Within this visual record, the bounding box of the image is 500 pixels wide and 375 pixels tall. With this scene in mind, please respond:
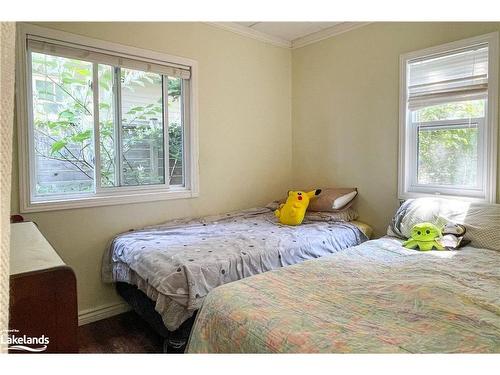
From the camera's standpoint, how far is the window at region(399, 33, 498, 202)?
2340mm

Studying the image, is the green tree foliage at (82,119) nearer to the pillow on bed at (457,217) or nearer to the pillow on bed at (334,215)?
the pillow on bed at (334,215)

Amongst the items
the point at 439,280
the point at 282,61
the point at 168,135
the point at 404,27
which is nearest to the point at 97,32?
the point at 168,135

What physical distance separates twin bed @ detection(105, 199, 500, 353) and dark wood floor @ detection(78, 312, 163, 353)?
0.36 metres

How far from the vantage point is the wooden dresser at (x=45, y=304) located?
85cm

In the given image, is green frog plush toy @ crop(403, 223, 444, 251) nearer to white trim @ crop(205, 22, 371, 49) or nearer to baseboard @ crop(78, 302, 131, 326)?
white trim @ crop(205, 22, 371, 49)

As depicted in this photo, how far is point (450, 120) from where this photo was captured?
2562mm

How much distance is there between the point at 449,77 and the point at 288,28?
1.57 m

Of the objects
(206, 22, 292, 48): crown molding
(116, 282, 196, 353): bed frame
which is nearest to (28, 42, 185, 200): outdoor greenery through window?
(206, 22, 292, 48): crown molding

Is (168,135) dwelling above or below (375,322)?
above

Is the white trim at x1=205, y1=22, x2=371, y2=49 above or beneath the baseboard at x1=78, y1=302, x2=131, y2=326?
above

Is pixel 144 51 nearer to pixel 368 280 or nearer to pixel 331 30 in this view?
pixel 331 30

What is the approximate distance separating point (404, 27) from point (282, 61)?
133 centimetres

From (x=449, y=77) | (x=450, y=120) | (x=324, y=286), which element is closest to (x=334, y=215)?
(x=450, y=120)
